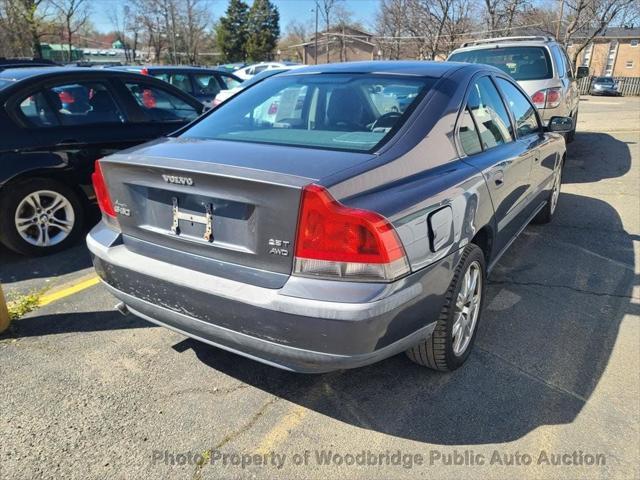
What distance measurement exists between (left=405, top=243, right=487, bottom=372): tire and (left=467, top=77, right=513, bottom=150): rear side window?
31.6 inches

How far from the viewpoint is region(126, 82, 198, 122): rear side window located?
5.28m

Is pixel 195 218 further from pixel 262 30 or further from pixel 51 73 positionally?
pixel 262 30

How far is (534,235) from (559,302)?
1.63 metres

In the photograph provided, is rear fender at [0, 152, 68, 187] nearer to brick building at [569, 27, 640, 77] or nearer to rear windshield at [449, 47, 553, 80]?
rear windshield at [449, 47, 553, 80]

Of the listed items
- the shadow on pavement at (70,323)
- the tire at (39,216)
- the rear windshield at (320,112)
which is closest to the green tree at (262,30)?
the tire at (39,216)

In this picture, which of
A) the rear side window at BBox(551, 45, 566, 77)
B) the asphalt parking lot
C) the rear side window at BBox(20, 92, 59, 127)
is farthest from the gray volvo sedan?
the rear side window at BBox(551, 45, 566, 77)

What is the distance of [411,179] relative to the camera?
232 centimetres

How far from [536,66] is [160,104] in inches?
219

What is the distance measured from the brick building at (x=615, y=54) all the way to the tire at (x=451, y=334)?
61904 millimetres

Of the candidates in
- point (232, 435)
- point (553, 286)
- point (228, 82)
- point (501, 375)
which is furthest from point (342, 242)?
point (228, 82)

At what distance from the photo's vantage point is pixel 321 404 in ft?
8.50

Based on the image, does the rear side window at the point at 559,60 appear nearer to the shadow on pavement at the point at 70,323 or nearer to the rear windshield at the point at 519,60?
the rear windshield at the point at 519,60

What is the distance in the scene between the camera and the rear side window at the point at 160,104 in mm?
5277

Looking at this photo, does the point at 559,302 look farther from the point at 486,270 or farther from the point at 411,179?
the point at 411,179
